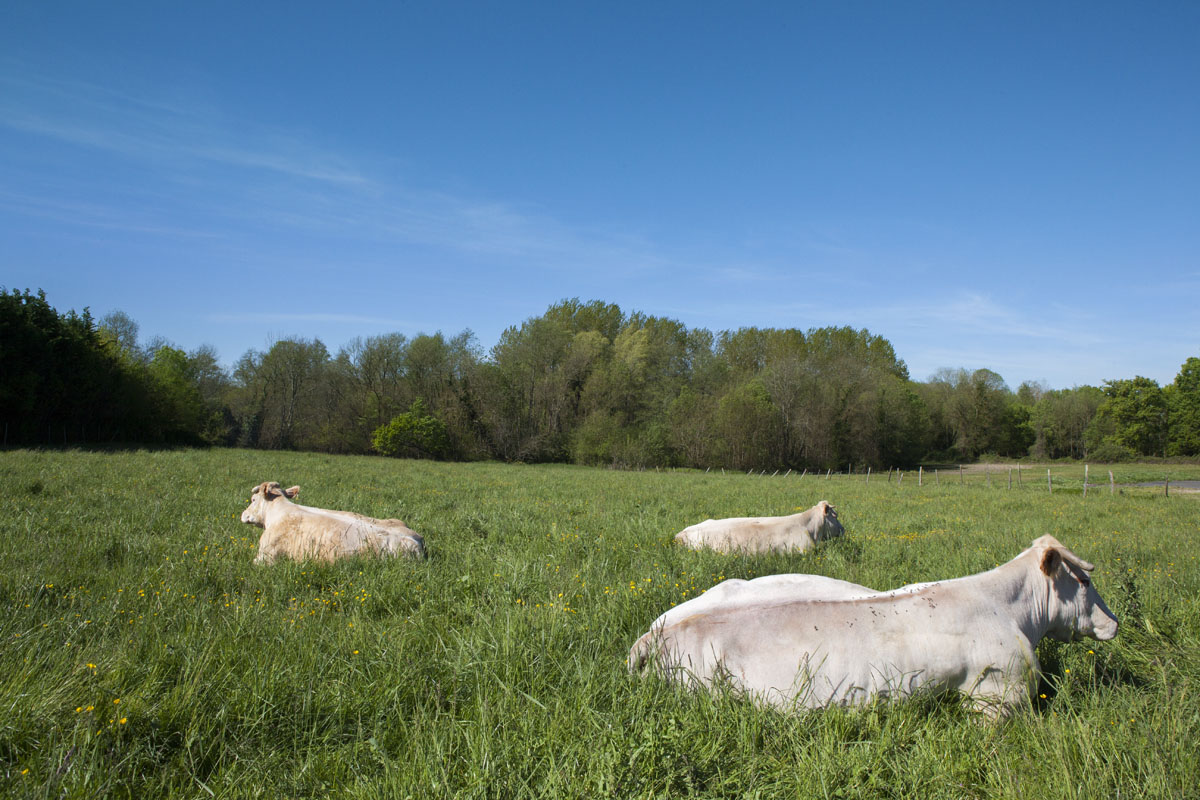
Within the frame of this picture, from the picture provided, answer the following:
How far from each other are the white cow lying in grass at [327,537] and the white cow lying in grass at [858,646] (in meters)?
4.30

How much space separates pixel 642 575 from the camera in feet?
19.8

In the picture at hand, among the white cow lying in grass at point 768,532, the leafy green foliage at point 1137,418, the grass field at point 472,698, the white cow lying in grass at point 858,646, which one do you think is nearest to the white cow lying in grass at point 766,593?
the white cow lying in grass at point 858,646

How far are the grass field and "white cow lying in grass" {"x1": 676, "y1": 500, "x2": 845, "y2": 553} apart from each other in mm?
1905

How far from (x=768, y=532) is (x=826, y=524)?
3.54 ft

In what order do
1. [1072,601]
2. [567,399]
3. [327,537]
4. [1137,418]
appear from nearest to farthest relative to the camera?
1. [1072,601]
2. [327,537]
3. [567,399]
4. [1137,418]

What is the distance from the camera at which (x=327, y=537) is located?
289 inches

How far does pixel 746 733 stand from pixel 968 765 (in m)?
1.07

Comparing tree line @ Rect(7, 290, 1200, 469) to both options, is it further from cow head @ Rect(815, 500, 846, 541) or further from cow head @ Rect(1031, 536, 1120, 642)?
cow head @ Rect(1031, 536, 1120, 642)

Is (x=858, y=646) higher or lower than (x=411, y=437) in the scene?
higher

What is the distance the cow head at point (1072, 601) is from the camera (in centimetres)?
425

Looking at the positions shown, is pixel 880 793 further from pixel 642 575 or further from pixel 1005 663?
pixel 642 575

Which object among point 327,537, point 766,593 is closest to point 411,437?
point 327,537

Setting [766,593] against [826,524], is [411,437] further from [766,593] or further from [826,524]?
[766,593]

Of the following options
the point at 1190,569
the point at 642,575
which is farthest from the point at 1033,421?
the point at 642,575
